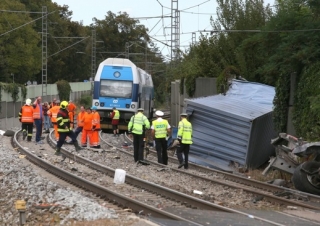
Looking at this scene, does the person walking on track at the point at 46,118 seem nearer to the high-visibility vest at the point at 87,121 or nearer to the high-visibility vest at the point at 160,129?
the high-visibility vest at the point at 87,121

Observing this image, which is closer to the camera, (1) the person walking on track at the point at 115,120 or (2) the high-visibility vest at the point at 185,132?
(2) the high-visibility vest at the point at 185,132

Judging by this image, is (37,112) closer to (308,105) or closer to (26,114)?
(26,114)

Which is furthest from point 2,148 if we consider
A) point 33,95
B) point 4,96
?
point 33,95

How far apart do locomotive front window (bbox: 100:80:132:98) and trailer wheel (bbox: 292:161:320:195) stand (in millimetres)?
20124

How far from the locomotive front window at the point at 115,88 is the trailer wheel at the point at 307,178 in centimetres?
2012

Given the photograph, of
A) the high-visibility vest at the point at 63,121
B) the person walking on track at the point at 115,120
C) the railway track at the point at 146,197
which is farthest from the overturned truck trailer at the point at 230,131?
the person walking on track at the point at 115,120

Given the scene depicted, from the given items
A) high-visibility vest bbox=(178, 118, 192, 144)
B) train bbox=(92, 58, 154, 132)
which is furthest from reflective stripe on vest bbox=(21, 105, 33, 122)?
high-visibility vest bbox=(178, 118, 192, 144)

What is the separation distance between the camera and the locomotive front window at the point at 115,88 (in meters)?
34.2

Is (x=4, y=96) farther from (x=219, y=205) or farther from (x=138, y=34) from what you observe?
(x=138, y=34)

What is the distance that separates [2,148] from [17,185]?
409 inches

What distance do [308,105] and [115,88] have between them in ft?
56.0

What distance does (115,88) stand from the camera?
34.3 meters

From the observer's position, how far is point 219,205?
1194cm

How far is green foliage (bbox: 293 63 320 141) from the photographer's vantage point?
56.0 ft
